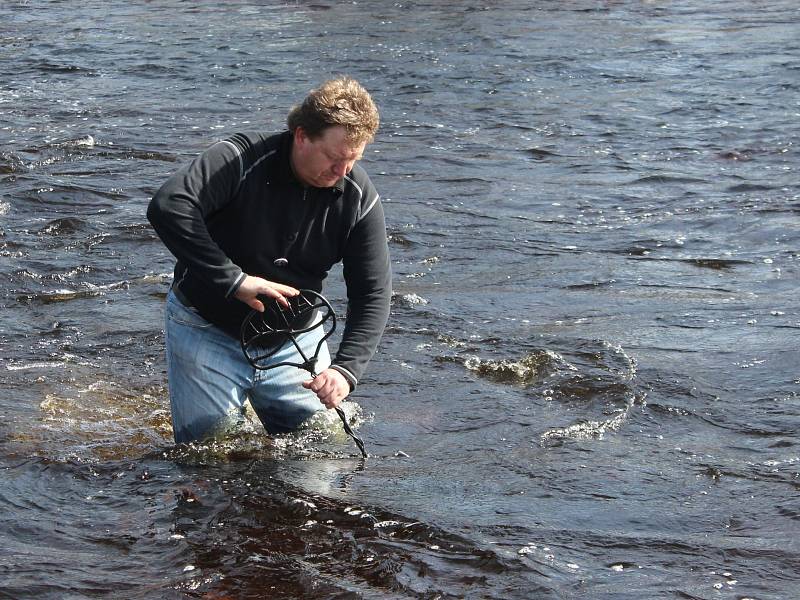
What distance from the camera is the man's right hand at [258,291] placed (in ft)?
15.9

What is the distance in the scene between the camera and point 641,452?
6.34m

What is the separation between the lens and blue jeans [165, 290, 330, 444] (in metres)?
5.28

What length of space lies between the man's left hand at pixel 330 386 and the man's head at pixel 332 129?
805mm

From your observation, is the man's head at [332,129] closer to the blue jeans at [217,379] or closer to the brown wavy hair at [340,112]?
the brown wavy hair at [340,112]

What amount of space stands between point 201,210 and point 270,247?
0.34m

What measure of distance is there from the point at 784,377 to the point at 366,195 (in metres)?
3.70

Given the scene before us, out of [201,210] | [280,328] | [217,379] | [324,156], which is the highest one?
[324,156]

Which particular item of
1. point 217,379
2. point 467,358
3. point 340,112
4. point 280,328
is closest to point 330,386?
point 280,328

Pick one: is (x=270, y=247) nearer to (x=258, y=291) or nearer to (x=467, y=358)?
(x=258, y=291)

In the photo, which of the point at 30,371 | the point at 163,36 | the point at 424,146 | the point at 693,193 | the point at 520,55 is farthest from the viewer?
the point at 163,36

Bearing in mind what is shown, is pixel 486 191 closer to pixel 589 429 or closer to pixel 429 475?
pixel 589 429

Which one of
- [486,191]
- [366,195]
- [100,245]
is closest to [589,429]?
[366,195]

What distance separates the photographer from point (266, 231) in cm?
495

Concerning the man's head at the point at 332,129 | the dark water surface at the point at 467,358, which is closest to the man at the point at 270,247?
the man's head at the point at 332,129
